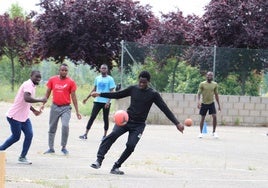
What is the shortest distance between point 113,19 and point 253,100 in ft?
30.1

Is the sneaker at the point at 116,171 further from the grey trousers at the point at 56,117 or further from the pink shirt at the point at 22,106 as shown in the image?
the grey trousers at the point at 56,117

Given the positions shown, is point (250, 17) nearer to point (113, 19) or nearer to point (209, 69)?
point (209, 69)

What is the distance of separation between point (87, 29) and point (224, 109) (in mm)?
8874

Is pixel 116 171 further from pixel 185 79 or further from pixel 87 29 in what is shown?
pixel 87 29

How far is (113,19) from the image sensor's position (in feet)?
107

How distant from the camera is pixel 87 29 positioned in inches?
1259

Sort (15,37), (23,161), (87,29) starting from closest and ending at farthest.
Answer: (23,161), (87,29), (15,37)

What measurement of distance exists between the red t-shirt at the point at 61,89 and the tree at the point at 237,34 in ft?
36.9

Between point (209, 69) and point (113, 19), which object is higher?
point (113, 19)

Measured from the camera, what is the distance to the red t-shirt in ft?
47.6

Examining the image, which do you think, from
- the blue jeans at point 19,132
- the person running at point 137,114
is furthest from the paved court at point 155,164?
the person running at point 137,114

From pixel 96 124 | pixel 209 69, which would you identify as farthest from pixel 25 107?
pixel 209 69

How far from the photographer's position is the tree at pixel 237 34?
25.3 meters

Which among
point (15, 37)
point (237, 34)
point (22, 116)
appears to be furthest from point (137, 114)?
point (15, 37)
